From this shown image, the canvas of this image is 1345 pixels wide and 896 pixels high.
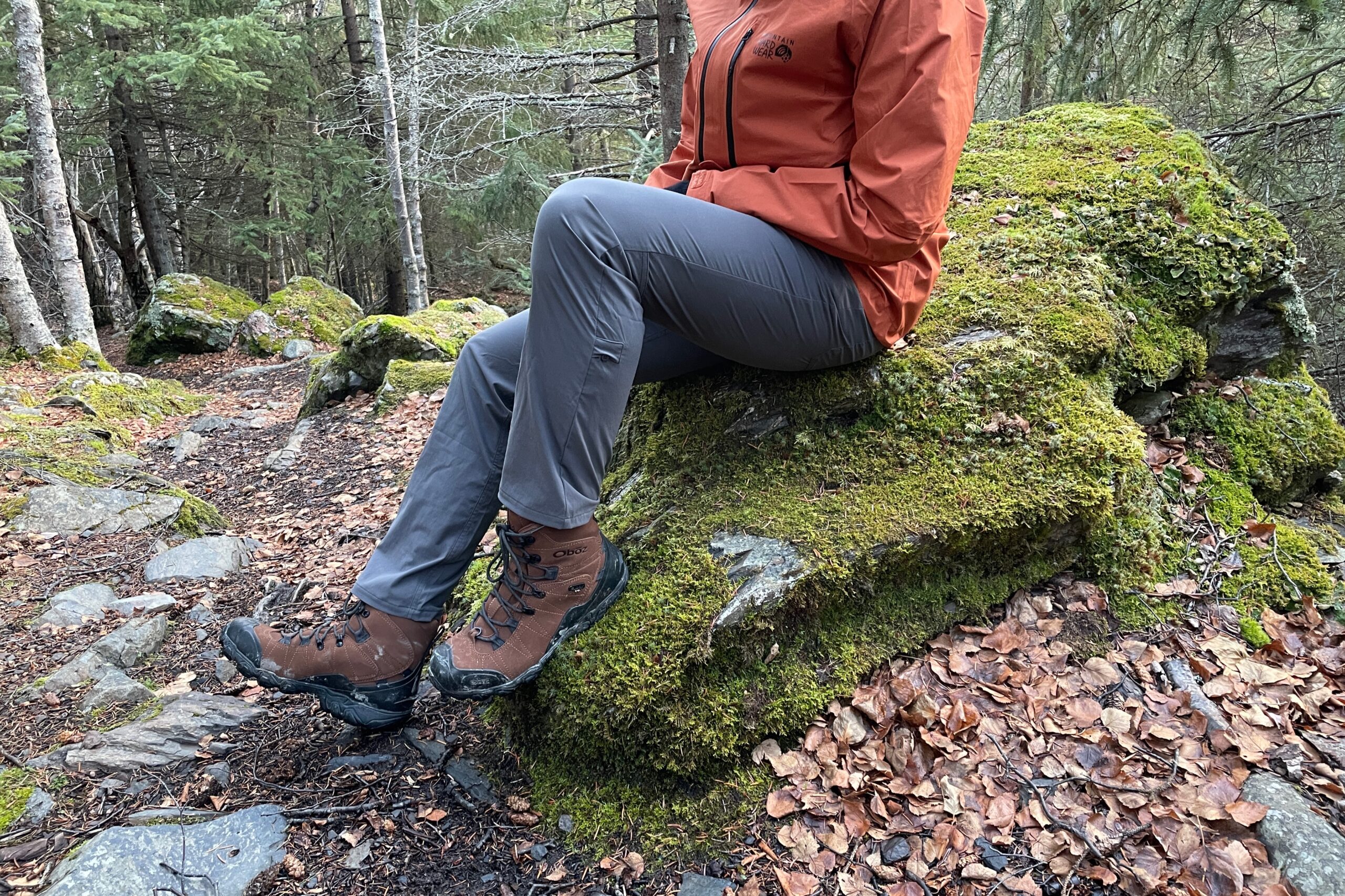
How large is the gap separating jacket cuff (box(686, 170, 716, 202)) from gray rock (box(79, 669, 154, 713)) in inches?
109

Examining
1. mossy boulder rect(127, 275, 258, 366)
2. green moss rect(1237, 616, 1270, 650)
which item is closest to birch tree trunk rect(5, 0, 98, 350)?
mossy boulder rect(127, 275, 258, 366)

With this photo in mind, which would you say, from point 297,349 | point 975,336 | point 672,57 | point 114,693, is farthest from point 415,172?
point 975,336

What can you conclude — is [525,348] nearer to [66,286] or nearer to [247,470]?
[247,470]

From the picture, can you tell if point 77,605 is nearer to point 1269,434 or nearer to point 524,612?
point 524,612

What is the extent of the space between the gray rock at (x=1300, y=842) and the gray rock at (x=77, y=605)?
4523 millimetres

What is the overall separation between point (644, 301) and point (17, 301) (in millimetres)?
11203

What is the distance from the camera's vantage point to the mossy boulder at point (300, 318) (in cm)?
1219

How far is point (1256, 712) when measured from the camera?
226 cm

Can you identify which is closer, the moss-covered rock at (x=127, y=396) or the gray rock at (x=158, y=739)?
the gray rock at (x=158, y=739)

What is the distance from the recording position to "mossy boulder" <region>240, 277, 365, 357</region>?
12188mm

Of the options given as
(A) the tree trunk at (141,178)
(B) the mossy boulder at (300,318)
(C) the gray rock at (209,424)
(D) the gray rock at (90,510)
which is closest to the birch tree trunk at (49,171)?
(B) the mossy boulder at (300,318)

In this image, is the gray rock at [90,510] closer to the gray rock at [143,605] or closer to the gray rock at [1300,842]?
the gray rock at [143,605]

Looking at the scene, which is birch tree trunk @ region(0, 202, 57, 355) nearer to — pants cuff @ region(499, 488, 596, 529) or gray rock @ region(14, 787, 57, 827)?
gray rock @ region(14, 787, 57, 827)

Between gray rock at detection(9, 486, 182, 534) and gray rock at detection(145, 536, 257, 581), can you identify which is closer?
gray rock at detection(145, 536, 257, 581)
